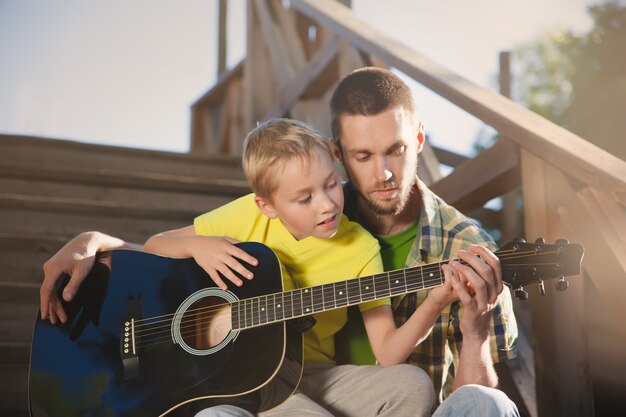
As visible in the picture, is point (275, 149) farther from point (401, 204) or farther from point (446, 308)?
point (446, 308)

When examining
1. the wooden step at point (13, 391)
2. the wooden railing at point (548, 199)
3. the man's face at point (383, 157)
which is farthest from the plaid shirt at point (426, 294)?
the wooden step at point (13, 391)

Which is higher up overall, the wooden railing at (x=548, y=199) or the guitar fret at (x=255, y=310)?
the wooden railing at (x=548, y=199)

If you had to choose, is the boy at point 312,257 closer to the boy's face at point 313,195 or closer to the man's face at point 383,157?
the boy's face at point 313,195

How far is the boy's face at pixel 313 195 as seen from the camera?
1.87m

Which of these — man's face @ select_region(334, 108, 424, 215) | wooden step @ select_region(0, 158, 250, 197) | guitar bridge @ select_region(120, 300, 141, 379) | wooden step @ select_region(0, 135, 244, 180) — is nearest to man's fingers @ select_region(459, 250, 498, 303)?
man's face @ select_region(334, 108, 424, 215)

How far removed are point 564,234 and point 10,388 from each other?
180cm

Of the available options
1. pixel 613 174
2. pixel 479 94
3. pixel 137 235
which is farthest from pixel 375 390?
pixel 137 235

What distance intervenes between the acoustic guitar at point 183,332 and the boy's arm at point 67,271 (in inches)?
0.8

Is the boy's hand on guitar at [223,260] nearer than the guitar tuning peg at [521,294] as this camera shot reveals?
No

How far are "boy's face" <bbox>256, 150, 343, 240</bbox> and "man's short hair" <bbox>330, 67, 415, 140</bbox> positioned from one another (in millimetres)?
233

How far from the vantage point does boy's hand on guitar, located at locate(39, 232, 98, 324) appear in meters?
1.94

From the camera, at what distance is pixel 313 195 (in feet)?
6.17

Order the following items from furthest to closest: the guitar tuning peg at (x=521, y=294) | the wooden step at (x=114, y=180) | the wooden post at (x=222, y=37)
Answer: the wooden post at (x=222, y=37)
the wooden step at (x=114, y=180)
the guitar tuning peg at (x=521, y=294)

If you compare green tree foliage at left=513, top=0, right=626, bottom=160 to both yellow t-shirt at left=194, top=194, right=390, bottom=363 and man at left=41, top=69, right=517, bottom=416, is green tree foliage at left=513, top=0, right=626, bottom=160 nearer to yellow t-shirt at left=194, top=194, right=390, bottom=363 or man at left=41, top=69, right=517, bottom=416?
man at left=41, top=69, right=517, bottom=416
